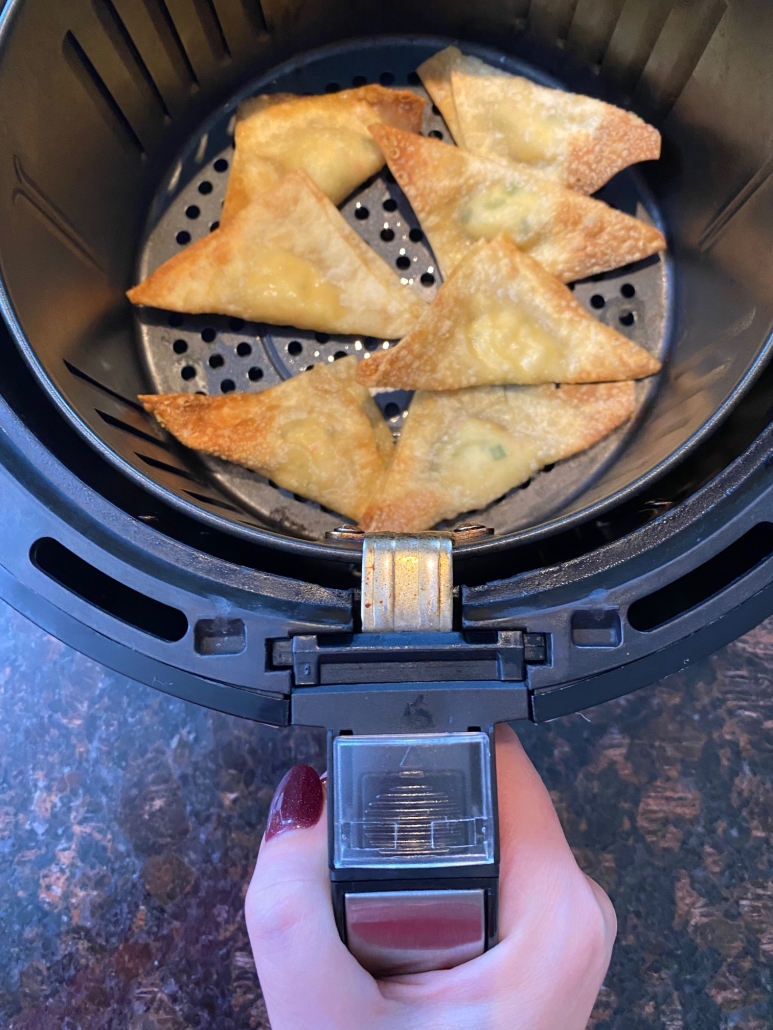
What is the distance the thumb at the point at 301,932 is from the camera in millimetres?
451

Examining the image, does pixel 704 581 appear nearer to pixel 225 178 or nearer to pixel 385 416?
pixel 385 416

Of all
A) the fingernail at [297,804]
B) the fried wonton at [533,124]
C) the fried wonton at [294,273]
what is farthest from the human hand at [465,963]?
the fried wonton at [533,124]

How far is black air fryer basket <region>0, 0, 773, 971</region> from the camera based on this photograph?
16.4 inches

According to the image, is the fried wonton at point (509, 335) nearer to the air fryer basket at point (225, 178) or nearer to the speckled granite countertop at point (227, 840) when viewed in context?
the air fryer basket at point (225, 178)

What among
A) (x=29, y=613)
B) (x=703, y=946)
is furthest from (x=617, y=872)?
(x=29, y=613)

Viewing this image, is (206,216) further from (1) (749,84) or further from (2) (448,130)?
(1) (749,84)

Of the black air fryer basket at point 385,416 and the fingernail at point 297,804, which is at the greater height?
the black air fryer basket at point 385,416

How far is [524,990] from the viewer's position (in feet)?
1.56

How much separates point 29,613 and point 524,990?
1.35ft

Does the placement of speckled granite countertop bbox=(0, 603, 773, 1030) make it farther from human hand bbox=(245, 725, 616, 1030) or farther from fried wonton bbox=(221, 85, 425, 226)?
fried wonton bbox=(221, 85, 425, 226)

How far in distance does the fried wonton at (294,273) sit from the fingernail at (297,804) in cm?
42

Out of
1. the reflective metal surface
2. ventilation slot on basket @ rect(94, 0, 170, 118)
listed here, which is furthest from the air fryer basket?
the reflective metal surface

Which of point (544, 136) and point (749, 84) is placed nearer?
point (749, 84)

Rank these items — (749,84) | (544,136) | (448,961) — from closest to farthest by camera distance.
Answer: (448,961), (749,84), (544,136)
